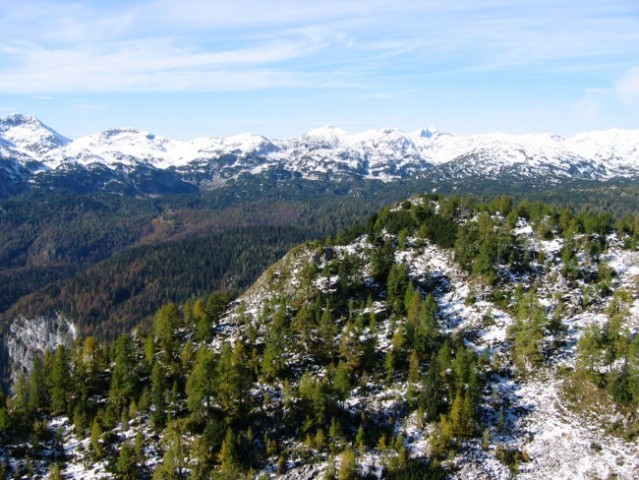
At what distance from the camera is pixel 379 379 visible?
8044 cm

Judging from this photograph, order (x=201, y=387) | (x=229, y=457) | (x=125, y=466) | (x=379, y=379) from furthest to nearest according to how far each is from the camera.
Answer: (x=379, y=379) → (x=201, y=387) → (x=125, y=466) → (x=229, y=457)

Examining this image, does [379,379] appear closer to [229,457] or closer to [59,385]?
[229,457]

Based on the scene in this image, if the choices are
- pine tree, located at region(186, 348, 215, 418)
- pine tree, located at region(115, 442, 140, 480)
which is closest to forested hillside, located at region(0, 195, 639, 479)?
pine tree, located at region(115, 442, 140, 480)

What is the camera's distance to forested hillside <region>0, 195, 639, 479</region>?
66.4 m

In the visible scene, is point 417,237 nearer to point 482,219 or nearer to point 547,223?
point 482,219

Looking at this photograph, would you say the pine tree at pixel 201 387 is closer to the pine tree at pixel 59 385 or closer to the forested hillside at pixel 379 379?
the forested hillside at pixel 379 379

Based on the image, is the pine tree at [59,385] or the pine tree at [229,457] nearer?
the pine tree at [229,457]

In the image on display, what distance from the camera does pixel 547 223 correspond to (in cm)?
11850

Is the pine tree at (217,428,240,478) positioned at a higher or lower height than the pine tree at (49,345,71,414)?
lower

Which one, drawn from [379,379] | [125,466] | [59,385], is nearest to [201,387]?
[125,466]

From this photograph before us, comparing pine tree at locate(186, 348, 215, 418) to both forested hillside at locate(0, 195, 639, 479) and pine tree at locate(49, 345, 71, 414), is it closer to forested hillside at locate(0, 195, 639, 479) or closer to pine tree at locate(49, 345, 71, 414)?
forested hillside at locate(0, 195, 639, 479)

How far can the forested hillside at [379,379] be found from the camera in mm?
66438

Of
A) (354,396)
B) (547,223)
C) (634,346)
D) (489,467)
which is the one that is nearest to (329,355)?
(354,396)

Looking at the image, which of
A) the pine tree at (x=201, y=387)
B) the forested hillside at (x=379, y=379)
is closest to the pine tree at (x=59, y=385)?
the forested hillside at (x=379, y=379)
